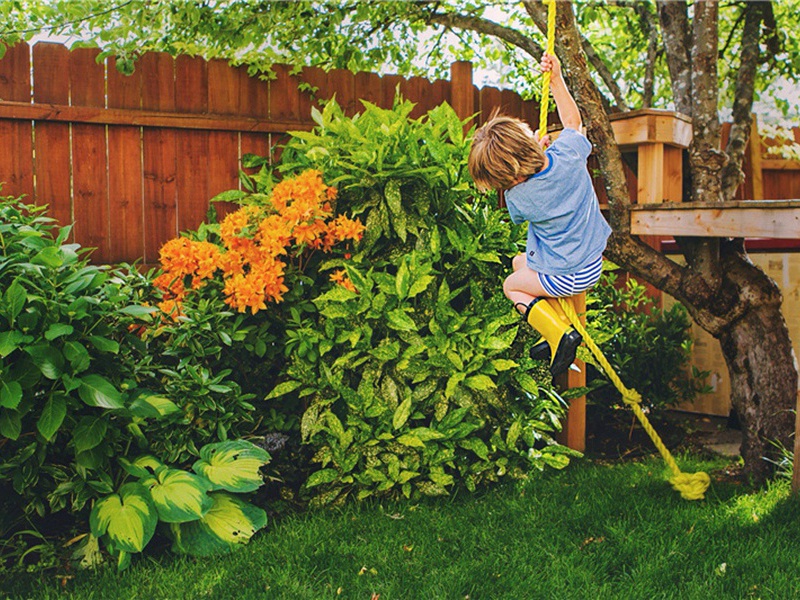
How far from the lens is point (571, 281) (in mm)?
2975

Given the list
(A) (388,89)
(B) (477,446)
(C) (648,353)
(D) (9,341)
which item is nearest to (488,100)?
(A) (388,89)

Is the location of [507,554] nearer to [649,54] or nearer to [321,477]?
[321,477]

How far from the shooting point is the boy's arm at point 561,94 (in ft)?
8.82

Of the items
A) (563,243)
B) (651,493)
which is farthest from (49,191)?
(651,493)

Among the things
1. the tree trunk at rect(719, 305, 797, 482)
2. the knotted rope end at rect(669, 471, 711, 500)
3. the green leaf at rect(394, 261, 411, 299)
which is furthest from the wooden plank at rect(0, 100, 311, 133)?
the knotted rope end at rect(669, 471, 711, 500)

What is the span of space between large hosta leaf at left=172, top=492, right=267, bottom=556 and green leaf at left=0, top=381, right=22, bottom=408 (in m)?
0.82

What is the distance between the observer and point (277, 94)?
489cm

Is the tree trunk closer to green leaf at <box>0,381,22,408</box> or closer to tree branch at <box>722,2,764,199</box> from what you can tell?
tree branch at <box>722,2,764,199</box>

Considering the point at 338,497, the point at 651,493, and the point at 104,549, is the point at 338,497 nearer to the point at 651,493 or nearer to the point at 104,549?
the point at 104,549

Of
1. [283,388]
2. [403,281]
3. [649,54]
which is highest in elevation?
[649,54]

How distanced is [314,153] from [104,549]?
6.81 ft

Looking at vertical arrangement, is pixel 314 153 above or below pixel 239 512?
above

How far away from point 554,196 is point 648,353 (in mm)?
2550

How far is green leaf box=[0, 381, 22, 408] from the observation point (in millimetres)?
2734
